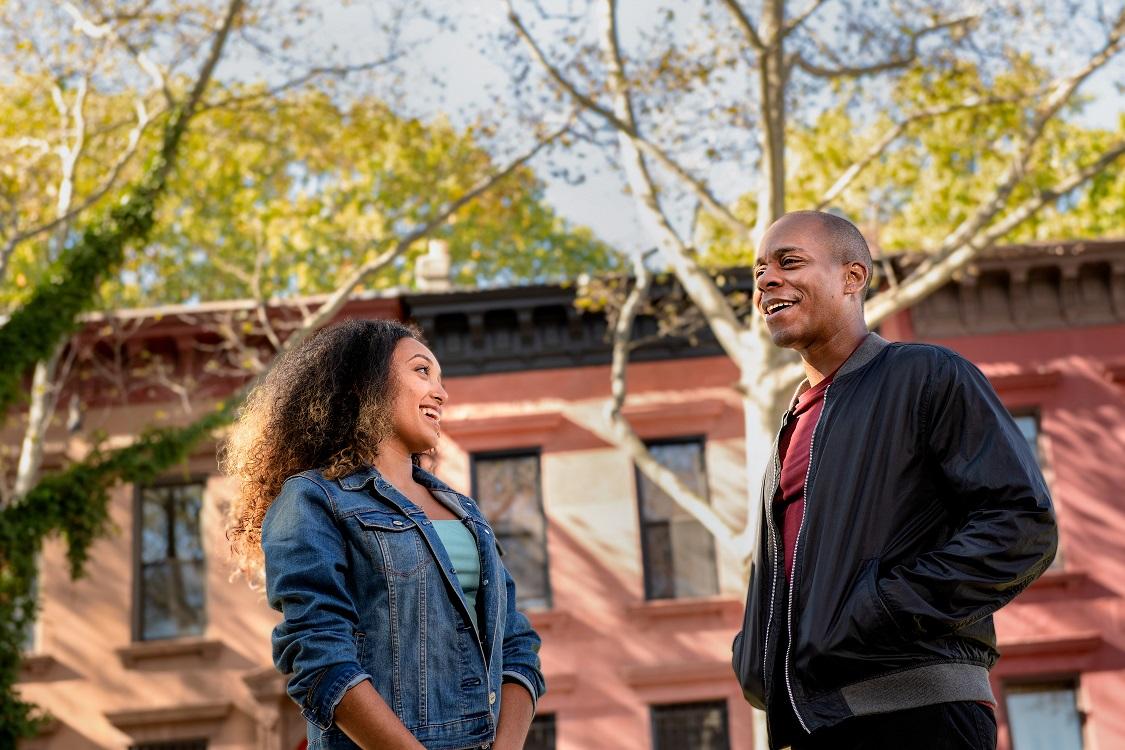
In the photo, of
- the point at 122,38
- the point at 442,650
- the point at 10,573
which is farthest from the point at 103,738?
the point at 442,650

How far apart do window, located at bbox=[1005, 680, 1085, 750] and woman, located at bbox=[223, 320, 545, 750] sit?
15093mm

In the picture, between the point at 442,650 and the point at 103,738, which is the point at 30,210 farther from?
the point at 442,650

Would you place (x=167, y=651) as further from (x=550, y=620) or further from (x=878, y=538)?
(x=878, y=538)

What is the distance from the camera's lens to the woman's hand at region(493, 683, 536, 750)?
3414 millimetres

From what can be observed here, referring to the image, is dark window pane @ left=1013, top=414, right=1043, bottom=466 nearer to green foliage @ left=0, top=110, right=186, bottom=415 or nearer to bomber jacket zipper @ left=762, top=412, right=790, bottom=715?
green foliage @ left=0, top=110, right=186, bottom=415

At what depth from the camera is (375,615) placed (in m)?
3.30

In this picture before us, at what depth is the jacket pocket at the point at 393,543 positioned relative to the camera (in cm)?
334

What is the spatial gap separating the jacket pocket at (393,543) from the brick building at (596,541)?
14.1 m

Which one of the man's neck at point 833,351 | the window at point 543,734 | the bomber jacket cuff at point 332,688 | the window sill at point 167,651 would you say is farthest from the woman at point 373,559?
the window sill at point 167,651

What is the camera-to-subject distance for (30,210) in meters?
17.8

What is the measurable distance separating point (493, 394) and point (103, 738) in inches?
262

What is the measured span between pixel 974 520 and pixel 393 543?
1371mm

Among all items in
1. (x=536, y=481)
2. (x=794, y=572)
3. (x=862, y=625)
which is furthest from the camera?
(x=536, y=481)

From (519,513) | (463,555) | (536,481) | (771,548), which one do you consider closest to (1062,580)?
(536,481)
